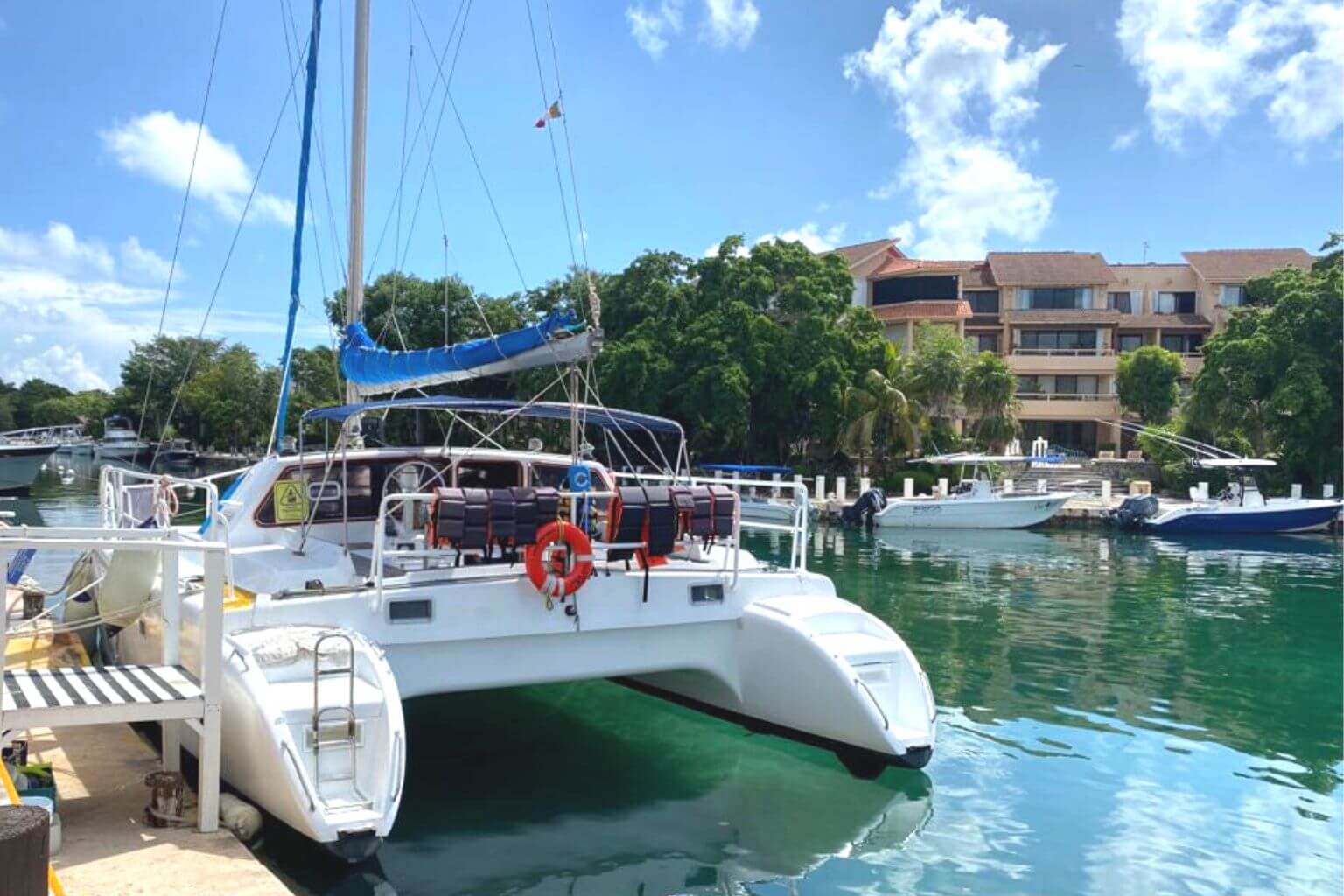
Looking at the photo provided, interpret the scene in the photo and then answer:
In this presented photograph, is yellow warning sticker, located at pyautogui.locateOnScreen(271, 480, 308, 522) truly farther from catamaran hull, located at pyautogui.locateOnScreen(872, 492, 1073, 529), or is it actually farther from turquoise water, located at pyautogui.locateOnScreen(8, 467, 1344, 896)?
catamaran hull, located at pyautogui.locateOnScreen(872, 492, 1073, 529)

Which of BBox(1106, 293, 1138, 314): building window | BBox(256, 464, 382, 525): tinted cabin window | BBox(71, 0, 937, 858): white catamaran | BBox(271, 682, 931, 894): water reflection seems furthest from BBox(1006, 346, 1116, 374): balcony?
BBox(71, 0, 937, 858): white catamaran

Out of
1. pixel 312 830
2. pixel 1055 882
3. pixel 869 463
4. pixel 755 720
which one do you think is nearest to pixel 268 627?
pixel 312 830

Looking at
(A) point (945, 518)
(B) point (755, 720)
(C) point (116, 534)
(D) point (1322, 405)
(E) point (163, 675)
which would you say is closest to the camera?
(E) point (163, 675)

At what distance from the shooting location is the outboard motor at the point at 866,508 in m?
33.0

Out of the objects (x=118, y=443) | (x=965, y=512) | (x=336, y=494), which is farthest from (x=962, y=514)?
(x=118, y=443)

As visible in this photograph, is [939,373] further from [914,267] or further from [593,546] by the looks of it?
[593,546]

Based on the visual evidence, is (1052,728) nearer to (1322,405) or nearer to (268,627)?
(268,627)

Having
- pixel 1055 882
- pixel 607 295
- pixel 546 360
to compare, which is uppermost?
pixel 607 295

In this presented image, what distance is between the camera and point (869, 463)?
41.8 metres

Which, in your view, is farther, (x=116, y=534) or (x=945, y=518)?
(x=945, y=518)

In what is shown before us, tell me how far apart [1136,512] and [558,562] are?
1150 inches

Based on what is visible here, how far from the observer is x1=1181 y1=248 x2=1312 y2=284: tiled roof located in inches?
2142

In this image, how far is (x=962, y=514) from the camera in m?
33.0

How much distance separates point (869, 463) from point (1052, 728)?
32208mm
